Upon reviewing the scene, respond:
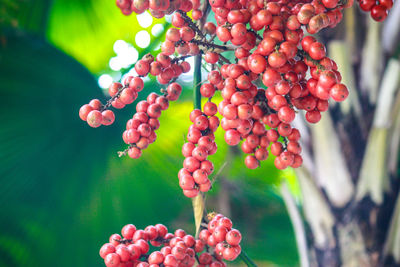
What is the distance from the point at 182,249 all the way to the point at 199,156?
0.08 metres

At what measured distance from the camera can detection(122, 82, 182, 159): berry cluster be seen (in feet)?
1.11

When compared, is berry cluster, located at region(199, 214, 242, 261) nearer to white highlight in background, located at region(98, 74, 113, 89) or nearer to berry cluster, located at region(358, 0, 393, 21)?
berry cluster, located at region(358, 0, 393, 21)

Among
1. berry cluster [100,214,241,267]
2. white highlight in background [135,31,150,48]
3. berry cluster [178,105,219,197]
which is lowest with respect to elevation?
berry cluster [100,214,241,267]

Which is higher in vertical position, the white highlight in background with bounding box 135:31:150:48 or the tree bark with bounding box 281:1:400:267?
the white highlight in background with bounding box 135:31:150:48

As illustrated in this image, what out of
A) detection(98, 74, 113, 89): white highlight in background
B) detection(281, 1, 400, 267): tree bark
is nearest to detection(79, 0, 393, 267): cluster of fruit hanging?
detection(281, 1, 400, 267): tree bark

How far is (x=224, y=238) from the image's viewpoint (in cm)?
33

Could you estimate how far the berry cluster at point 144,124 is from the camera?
0.34 meters

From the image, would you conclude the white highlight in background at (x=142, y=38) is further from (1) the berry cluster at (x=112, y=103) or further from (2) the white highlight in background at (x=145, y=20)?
(1) the berry cluster at (x=112, y=103)

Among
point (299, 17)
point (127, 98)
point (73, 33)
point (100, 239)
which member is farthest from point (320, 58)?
point (73, 33)

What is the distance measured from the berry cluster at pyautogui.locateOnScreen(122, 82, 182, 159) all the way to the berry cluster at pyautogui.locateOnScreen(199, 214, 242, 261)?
98mm

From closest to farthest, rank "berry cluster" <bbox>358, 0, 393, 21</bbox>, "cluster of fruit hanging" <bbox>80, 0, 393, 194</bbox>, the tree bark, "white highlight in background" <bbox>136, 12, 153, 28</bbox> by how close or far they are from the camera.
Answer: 1. "cluster of fruit hanging" <bbox>80, 0, 393, 194</bbox>
2. "berry cluster" <bbox>358, 0, 393, 21</bbox>
3. the tree bark
4. "white highlight in background" <bbox>136, 12, 153, 28</bbox>

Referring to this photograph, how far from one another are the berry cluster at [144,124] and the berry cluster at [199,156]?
0.13ft

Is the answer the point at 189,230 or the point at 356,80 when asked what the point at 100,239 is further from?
the point at 356,80

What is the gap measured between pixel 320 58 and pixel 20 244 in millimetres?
938
